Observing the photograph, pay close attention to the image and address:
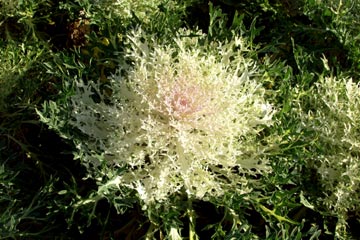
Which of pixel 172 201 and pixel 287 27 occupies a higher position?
pixel 287 27

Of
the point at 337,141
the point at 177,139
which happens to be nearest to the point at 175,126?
the point at 177,139

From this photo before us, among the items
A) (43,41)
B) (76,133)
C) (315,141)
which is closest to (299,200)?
(315,141)

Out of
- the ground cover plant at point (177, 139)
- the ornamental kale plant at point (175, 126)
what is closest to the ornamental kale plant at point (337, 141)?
the ground cover plant at point (177, 139)

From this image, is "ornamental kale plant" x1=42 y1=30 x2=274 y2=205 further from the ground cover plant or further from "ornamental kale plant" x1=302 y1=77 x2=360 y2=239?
"ornamental kale plant" x1=302 y1=77 x2=360 y2=239

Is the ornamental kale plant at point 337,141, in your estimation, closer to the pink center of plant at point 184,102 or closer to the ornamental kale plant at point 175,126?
Answer: the ornamental kale plant at point 175,126

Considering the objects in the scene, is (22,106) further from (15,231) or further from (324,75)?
(324,75)

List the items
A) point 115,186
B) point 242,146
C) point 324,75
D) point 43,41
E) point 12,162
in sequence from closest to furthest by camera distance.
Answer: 1. point 115,186
2. point 242,146
3. point 12,162
4. point 324,75
5. point 43,41

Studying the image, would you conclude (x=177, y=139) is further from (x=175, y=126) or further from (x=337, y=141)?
(x=337, y=141)
